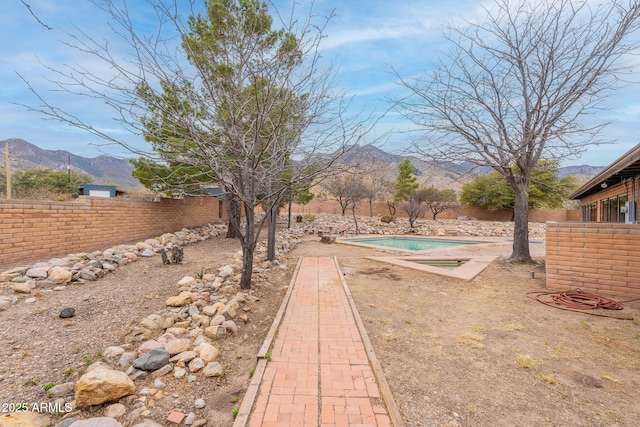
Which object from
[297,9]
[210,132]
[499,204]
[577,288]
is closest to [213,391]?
[210,132]

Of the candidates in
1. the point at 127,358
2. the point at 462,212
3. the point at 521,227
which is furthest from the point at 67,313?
the point at 462,212

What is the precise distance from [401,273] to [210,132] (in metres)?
5.45

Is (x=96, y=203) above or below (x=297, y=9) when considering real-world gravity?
below

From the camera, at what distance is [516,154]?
764 cm

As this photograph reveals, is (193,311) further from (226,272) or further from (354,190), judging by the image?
(354,190)

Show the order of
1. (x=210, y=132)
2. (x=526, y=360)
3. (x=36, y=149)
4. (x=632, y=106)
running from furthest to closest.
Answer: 1. (x=36, y=149)
2. (x=632, y=106)
3. (x=210, y=132)
4. (x=526, y=360)

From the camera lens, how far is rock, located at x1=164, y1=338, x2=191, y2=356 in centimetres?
306

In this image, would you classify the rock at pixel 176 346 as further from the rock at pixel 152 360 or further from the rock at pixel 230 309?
the rock at pixel 230 309

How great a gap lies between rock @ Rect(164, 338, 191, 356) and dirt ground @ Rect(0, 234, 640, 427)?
0.37 m

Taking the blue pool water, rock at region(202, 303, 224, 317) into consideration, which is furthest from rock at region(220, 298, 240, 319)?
the blue pool water

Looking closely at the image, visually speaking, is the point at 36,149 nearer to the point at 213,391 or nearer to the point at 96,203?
the point at 96,203

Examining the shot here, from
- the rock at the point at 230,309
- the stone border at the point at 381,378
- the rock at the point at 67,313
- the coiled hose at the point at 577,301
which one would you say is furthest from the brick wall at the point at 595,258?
the rock at the point at 67,313

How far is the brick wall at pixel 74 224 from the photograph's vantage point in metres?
5.96

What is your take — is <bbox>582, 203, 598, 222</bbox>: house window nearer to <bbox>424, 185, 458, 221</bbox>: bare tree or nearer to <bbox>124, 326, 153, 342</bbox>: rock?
<bbox>424, 185, 458, 221</bbox>: bare tree
